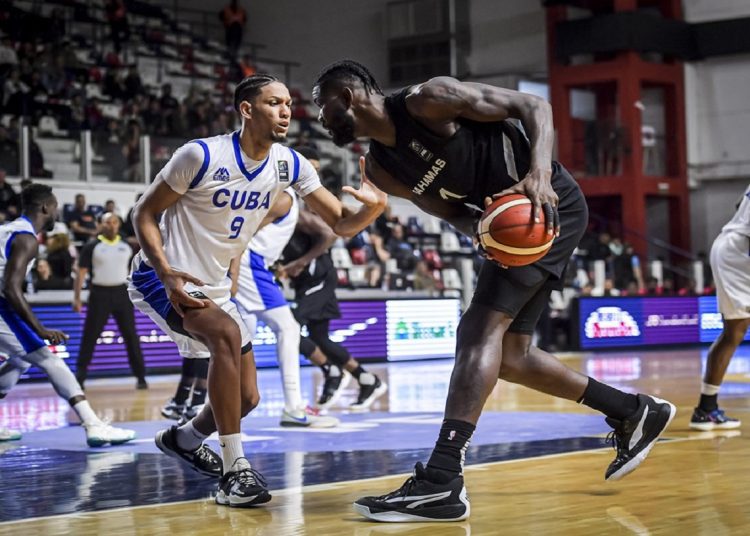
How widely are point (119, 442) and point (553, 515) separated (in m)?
3.76

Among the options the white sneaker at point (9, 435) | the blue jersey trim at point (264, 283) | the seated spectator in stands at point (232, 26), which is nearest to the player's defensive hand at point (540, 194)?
the blue jersey trim at point (264, 283)

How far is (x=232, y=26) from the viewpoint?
94.4ft

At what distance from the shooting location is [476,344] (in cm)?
493

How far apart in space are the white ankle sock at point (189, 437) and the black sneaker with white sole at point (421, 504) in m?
1.47

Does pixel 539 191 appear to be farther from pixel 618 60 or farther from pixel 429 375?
pixel 618 60

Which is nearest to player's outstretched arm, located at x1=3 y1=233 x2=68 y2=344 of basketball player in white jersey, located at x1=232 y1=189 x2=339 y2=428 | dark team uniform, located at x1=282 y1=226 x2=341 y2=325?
basketball player in white jersey, located at x1=232 y1=189 x2=339 y2=428

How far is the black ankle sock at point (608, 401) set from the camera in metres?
5.43

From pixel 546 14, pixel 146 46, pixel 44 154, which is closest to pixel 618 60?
pixel 546 14

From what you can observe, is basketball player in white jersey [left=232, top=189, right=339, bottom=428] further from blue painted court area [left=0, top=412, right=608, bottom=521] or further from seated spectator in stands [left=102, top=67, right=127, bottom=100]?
seated spectator in stands [left=102, top=67, right=127, bottom=100]

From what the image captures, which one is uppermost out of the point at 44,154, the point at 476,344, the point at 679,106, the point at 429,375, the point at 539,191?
the point at 679,106

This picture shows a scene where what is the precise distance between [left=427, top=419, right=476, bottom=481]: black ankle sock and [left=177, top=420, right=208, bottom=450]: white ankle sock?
160 centimetres

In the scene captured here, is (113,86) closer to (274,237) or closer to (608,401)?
(274,237)

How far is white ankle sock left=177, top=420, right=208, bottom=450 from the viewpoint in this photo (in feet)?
19.6

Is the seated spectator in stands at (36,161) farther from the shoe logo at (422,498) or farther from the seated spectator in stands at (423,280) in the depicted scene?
the shoe logo at (422,498)
